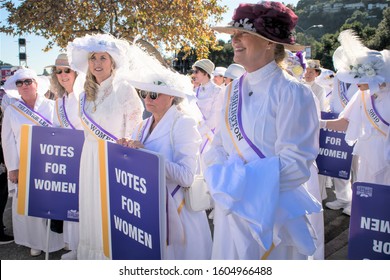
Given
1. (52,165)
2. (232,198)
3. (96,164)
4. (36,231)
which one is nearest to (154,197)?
(232,198)

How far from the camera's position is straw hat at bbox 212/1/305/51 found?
A: 2025mm

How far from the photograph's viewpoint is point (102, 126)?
3109mm

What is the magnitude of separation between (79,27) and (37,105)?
217 inches

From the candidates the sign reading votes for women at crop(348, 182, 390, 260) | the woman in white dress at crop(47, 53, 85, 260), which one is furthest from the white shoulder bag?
the woman in white dress at crop(47, 53, 85, 260)

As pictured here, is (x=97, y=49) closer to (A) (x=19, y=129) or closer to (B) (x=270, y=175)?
(A) (x=19, y=129)

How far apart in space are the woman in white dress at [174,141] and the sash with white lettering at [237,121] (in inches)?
18.9

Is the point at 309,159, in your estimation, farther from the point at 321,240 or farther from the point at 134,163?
the point at 321,240

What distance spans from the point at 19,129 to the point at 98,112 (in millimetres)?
1247

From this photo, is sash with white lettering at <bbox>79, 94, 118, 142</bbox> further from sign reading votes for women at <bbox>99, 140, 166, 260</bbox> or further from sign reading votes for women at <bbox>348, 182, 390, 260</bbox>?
sign reading votes for women at <bbox>348, 182, 390, 260</bbox>

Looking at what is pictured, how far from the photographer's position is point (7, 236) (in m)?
4.40

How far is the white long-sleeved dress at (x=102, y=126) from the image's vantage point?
123 inches

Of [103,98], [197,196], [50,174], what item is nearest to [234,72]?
[103,98]

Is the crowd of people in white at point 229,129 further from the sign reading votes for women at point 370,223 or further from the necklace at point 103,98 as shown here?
the sign reading votes for women at point 370,223

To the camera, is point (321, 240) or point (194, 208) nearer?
point (194, 208)
